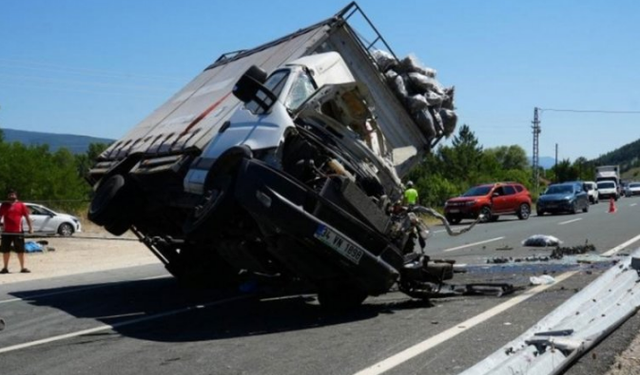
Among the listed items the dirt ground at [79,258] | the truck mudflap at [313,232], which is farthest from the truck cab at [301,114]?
the dirt ground at [79,258]

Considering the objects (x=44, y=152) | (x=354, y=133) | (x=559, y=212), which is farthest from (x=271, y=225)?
(x=44, y=152)

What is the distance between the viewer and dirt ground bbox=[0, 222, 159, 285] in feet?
52.4

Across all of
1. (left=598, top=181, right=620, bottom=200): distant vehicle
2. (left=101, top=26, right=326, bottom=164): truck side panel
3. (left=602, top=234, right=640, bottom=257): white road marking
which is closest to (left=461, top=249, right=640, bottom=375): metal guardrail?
(left=101, top=26, right=326, bottom=164): truck side panel

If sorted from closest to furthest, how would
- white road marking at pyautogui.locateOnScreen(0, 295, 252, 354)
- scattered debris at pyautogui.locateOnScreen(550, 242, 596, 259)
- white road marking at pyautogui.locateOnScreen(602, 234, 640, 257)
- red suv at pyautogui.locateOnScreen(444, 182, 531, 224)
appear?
white road marking at pyautogui.locateOnScreen(0, 295, 252, 354) → scattered debris at pyautogui.locateOnScreen(550, 242, 596, 259) → white road marking at pyautogui.locateOnScreen(602, 234, 640, 257) → red suv at pyautogui.locateOnScreen(444, 182, 531, 224)

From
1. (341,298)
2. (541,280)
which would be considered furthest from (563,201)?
(341,298)

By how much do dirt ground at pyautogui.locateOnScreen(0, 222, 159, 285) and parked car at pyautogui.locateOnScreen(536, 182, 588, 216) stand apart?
65.4ft

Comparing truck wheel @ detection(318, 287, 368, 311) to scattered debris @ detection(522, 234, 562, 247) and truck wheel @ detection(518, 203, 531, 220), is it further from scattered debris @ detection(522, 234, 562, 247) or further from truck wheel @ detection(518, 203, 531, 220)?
truck wheel @ detection(518, 203, 531, 220)

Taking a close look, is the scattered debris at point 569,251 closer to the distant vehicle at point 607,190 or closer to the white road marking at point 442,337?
the white road marking at point 442,337

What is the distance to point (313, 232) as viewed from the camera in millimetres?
7320

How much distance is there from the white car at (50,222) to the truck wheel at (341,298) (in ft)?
63.5

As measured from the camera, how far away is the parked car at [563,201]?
117ft

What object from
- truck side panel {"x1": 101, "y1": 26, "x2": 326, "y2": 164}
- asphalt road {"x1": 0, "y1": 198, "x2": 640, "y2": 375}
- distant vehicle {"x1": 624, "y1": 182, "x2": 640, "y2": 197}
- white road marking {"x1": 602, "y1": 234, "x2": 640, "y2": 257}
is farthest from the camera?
distant vehicle {"x1": 624, "y1": 182, "x2": 640, "y2": 197}

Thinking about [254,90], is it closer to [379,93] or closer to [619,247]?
[379,93]

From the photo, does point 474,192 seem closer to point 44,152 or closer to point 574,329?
point 44,152
